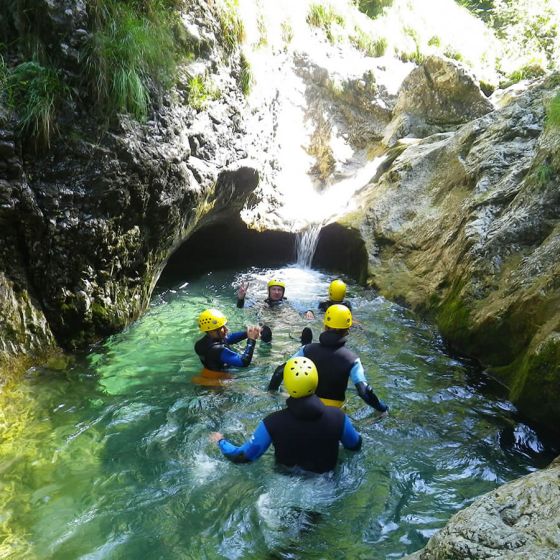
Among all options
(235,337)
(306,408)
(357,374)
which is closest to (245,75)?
(235,337)

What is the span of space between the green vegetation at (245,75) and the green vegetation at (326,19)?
20.5 feet

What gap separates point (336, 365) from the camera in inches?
188

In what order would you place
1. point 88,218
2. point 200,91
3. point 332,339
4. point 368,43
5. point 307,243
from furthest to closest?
point 368,43, point 307,243, point 200,91, point 88,218, point 332,339

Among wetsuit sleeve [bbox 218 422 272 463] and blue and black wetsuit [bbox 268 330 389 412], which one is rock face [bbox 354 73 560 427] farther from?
wetsuit sleeve [bbox 218 422 272 463]

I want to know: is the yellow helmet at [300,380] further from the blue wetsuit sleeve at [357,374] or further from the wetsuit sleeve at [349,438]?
the blue wetsuit sleeve at [357,374]

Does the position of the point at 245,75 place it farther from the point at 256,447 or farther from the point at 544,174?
the point at 256,447

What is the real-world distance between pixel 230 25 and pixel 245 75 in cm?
102

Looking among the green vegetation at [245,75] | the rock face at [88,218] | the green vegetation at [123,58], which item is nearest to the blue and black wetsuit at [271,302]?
the rock face at [88,218]

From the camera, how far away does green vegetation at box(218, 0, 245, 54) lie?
9.16 metres

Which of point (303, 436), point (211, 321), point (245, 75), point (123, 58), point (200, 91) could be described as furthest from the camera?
point (245, 75)

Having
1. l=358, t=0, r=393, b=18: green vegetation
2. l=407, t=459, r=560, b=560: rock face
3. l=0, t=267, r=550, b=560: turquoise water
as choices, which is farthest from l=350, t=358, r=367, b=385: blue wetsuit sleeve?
l=358, t=0, r=393, b=18: green vegetation

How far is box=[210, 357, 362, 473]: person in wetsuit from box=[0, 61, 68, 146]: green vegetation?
14.4ft

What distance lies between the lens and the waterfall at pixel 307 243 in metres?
12.9

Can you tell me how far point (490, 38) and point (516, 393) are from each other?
1619cm
